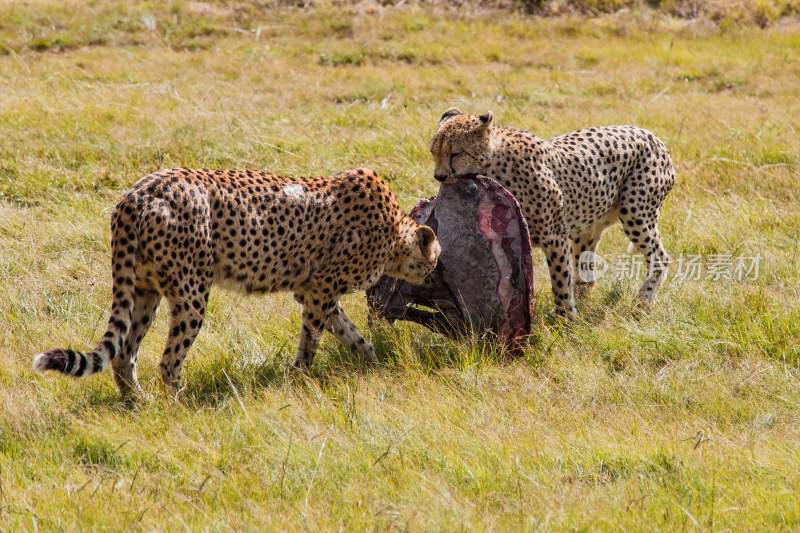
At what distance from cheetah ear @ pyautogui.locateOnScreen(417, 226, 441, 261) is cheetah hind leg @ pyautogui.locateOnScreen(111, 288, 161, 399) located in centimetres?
139

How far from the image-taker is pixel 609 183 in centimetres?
662

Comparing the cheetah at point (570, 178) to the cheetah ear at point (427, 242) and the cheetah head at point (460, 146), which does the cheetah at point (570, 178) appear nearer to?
the cheetah head at point (460, 146)

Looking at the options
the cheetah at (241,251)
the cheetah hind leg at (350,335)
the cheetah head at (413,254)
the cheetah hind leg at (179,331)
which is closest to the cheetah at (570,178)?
the cheetah head at (413,254)

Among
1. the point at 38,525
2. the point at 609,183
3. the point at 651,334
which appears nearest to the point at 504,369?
the point at 651,334

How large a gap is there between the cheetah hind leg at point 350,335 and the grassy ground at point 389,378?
0.37 ft

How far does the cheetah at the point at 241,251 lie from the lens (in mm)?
4723

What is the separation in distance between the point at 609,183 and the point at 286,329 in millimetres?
2184

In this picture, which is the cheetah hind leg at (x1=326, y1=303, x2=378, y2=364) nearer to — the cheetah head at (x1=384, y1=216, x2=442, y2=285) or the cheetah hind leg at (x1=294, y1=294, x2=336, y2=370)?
the cheetah hind leg at (x1=294, y1=294, x2=336, y2=370)

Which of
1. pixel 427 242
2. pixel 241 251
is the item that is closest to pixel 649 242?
pixel 427 242

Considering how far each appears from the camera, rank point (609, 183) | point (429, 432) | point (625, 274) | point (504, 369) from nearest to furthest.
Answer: point (429, 432) < point (504, 369) < point (609, 183) < point (625, 274)

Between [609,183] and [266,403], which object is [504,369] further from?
[609,183]

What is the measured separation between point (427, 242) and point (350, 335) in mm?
632
